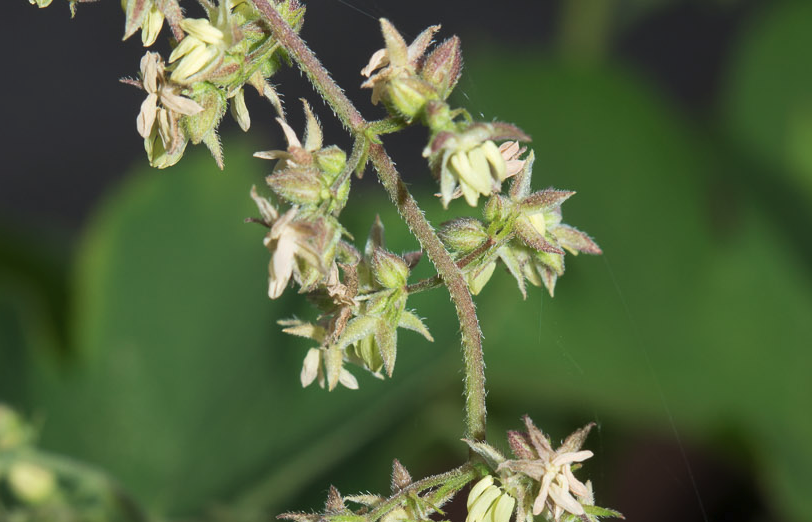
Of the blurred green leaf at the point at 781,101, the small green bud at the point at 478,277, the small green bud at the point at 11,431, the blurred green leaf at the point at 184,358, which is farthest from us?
the blurred green leaf at the point at 781,101

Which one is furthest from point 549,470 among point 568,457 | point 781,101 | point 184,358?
point 781,101

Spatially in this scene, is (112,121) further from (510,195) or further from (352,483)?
(510,195)

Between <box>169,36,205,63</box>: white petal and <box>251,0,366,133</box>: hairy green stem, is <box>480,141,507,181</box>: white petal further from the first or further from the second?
<box>169,36,205,63</box>: white petal

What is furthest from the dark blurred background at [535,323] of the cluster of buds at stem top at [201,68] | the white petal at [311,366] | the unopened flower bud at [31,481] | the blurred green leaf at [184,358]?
the cluster of buds at stem top at [201,68]

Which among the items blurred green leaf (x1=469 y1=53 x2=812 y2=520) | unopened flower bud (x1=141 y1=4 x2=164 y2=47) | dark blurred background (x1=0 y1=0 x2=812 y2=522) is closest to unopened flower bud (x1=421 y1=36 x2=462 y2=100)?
unopened flower bud (x1=141 y1=4 x2=164 y2=47)

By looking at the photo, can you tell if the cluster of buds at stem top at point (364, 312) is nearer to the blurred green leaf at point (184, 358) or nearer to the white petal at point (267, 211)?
the white petal at point (267, 211)
